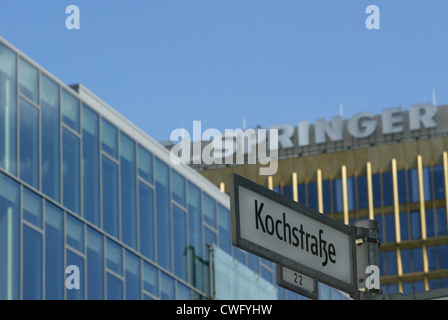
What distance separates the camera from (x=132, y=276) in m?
30.9

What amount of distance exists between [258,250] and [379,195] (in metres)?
65.4

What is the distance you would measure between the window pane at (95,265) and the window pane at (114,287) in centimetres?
36

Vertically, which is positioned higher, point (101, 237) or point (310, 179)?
point (310, 179)

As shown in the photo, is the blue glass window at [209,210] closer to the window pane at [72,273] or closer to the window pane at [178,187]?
the window pane at [178,187]

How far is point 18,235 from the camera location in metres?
25.5

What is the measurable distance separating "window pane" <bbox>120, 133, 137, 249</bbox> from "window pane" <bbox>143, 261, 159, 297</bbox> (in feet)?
2.83

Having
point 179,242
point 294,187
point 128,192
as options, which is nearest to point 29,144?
point 128,192

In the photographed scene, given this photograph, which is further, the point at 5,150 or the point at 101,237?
the point at 101,237

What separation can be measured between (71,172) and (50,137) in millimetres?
1156

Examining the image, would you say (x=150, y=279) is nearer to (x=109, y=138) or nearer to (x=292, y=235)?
(x=109, y=138)

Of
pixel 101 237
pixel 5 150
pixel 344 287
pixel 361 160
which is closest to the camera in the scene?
pixel 344 287

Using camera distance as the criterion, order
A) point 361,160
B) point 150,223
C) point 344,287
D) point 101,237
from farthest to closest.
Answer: point 361,160
point 150,223
point 101,237
point 344,287

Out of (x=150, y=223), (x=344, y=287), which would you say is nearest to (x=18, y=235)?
(x=150, y=223)
